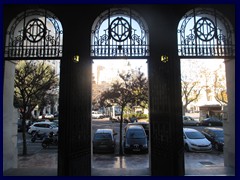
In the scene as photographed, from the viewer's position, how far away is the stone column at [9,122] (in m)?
6.04

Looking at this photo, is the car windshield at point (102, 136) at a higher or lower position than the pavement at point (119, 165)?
higher

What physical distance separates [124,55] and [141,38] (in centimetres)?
74

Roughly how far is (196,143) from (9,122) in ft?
28.9

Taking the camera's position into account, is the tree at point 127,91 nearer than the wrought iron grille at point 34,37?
No

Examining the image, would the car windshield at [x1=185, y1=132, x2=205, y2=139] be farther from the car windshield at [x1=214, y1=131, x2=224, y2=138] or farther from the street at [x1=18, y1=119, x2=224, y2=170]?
the car windshield at [x1=214, y1=131, x2=224, y2=138]

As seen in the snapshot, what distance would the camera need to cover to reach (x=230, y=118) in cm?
636

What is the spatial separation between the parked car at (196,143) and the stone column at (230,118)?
12.9 ft

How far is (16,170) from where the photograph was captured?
6.12 m

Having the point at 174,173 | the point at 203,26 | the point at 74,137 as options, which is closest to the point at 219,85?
the point at 203,26

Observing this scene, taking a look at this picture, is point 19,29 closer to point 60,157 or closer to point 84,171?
point 60,157

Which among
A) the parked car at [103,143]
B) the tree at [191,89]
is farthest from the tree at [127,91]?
the tree at [191,89]

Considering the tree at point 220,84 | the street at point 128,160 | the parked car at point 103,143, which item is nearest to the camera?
the street at point 128,160

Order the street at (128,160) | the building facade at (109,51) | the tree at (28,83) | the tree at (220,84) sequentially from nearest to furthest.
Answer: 1. the building facade at (109,51)
2. the street at (128,160)
3. the tree at (28,83)
4. the tree at (220,84)

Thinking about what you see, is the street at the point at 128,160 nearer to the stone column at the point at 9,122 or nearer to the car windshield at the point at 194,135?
the car windshield at the point at 194,135
